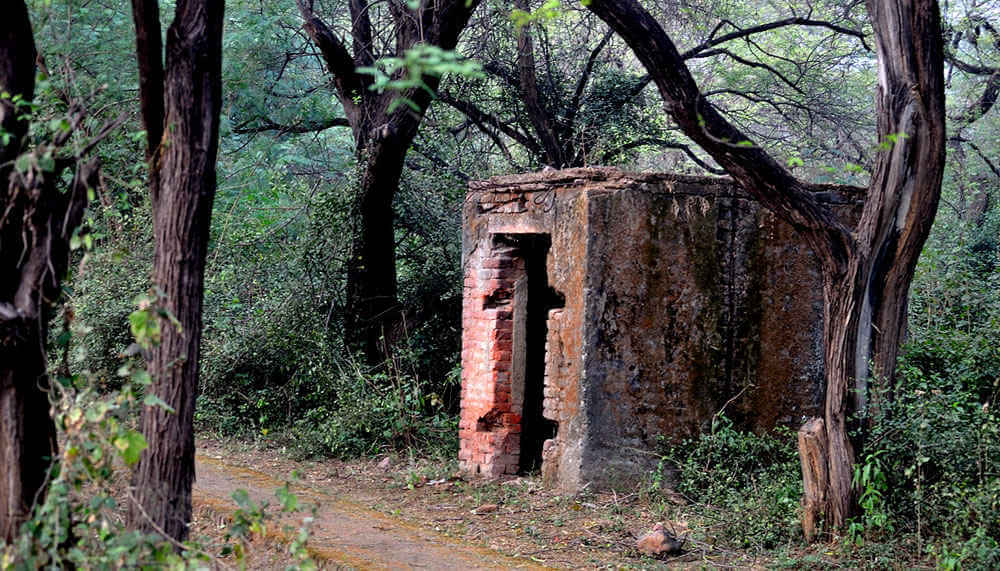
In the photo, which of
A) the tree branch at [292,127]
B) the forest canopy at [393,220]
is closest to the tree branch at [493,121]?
the forest canopy at [393,220]

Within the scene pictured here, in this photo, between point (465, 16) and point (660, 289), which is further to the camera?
point (465, 16)

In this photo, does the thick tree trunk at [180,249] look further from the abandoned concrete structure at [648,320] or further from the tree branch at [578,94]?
the tree branch at [578,94]

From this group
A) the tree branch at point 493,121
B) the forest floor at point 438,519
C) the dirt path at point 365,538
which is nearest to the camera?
the dirt path at point 365,538

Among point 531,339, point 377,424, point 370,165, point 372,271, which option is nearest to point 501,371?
point 531,339

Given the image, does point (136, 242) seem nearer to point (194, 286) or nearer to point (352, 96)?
point (352, 96)

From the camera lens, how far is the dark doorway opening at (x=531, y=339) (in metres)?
8.88

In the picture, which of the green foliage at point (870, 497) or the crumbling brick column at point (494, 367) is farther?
the crumbling brick column at point (494, 367)

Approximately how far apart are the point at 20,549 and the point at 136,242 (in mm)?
9106

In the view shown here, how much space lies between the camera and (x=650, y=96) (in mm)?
14109

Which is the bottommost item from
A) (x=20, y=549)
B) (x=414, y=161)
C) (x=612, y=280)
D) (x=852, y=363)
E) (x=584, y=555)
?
(x=584, y=555)

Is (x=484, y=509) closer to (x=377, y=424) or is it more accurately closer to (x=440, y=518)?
(x=440, y=518)

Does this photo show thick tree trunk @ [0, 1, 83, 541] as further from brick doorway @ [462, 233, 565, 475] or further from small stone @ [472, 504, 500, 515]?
brick doorway @ [462, 233, 565, 475]

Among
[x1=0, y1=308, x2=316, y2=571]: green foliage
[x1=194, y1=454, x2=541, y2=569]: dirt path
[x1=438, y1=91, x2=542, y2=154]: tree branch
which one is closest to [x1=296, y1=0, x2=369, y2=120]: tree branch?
[x1=438, y1=91, x2=542, y2=154]: tree branch

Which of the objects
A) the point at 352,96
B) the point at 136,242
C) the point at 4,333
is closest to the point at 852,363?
the point at 4,333
